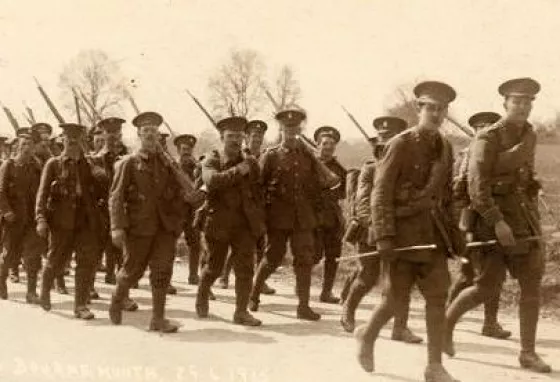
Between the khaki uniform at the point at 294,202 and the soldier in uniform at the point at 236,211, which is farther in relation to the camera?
the khaki uniform at the point at 294,202

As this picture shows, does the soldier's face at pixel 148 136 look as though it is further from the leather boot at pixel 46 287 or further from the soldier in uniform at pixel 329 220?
the soldier in uniform at pixel 329 220

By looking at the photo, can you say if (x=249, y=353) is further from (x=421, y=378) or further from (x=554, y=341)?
(x=554, y=341)

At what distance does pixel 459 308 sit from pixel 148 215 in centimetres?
329

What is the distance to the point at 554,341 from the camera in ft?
27.0

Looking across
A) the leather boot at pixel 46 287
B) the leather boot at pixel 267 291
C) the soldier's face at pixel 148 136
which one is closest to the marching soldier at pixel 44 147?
the leather boot at pixel 46 287

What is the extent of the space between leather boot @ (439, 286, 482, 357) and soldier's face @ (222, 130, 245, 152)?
3048mm

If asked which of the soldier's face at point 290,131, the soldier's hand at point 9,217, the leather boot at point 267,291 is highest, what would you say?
the soldier's face at point 290,131

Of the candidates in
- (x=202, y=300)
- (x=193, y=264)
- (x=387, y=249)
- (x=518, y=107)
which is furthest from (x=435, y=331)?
(x=193, y=264)

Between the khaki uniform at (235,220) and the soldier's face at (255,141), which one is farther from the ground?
the soldier's face at (255,141)

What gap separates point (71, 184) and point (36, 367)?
3609mm

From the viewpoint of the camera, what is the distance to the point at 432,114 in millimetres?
6410

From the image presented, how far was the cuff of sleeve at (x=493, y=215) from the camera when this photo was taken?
269 inches

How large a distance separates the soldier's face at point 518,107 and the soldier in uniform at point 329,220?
436 cm

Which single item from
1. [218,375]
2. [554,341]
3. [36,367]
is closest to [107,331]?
[36,367]
